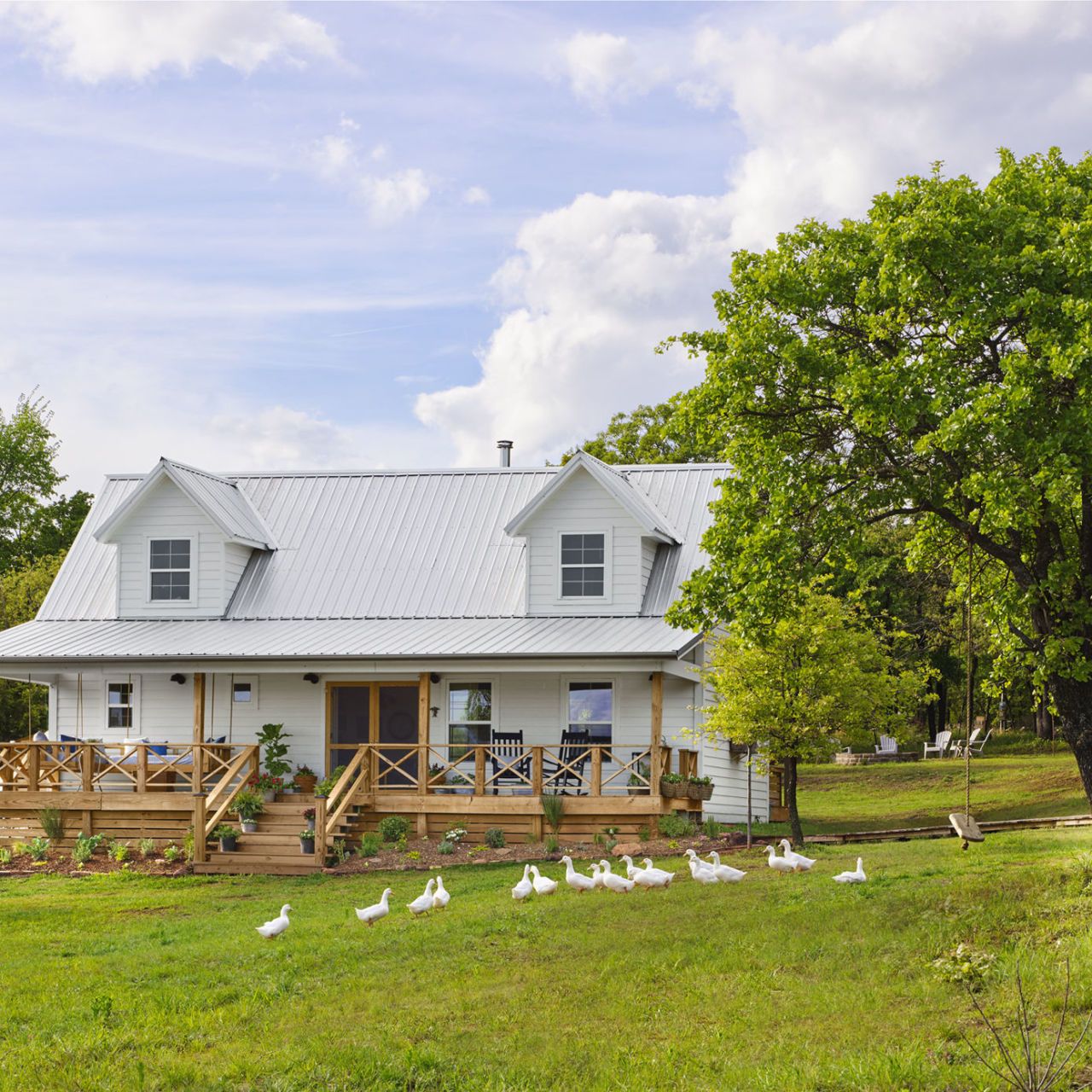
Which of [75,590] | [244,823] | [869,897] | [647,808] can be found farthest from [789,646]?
[75,590]

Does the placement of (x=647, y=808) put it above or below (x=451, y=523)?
below

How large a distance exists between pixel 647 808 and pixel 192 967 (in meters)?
11.0

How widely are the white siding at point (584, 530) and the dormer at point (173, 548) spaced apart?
595cm

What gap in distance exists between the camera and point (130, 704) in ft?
86.4

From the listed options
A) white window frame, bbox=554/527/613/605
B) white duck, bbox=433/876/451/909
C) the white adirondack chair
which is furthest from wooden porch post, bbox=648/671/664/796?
the white adirondack chair

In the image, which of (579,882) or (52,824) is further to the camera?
(52,824)

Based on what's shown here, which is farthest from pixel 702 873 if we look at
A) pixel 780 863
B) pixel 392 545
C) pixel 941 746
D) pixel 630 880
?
pixel 941 746

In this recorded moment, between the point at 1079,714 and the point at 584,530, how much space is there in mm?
13187

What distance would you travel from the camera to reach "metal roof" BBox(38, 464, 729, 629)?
86.0ft

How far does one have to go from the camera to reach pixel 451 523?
28.1 metres

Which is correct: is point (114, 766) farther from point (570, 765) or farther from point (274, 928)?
point (274, 928)

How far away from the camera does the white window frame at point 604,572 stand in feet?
83.8

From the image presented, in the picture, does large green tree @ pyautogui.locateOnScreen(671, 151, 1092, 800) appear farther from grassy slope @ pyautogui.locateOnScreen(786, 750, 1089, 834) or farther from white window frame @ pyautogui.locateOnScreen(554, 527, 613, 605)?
grassy slope @ pyautogui.locateOnScreen(786, 750, 1089, 834)

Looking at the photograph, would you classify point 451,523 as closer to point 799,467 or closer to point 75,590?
point 75,590
